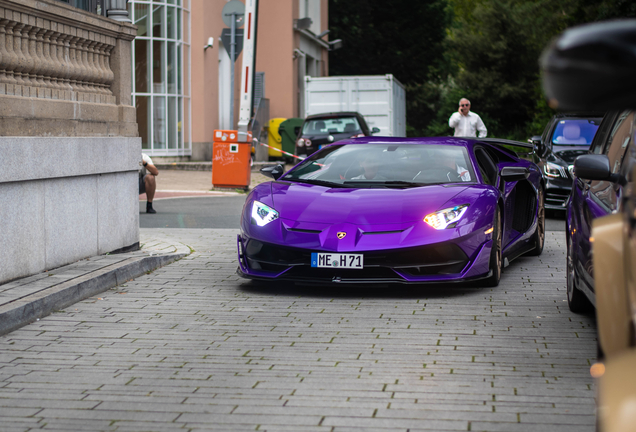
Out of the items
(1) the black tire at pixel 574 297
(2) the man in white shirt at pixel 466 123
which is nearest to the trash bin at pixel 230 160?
(2) the man in white shirt at pixel 466 123

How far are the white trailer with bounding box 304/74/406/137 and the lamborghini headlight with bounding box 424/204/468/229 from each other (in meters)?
20.5

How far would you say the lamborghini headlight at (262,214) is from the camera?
Result: 7038mm

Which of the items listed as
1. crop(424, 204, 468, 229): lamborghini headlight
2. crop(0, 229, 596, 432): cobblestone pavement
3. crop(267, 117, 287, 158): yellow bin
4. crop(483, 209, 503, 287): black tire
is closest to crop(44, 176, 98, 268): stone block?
crop(0, 229, 596, 432): cobblestone pavement

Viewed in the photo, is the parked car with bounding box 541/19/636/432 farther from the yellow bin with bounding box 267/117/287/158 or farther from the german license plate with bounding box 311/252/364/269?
the yellow bin with bounding box 267/117/287/158

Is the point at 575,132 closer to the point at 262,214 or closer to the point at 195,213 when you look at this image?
the point at 195,213

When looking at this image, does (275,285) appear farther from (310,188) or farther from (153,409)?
(153,409)

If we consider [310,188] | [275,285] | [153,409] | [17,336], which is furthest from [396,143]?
[153,409]

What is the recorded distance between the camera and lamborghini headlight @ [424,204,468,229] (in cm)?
672

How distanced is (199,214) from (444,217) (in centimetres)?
770

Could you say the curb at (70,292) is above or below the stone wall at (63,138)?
below

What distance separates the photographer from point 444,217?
22.2 ft

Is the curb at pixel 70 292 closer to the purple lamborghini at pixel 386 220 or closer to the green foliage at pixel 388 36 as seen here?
the purple lamborghini at pixel 386 220

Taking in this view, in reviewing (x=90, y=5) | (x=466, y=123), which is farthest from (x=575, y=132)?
(x=90, y=5)

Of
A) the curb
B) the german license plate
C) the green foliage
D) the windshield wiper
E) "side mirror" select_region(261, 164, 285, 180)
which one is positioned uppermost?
the green foliage
